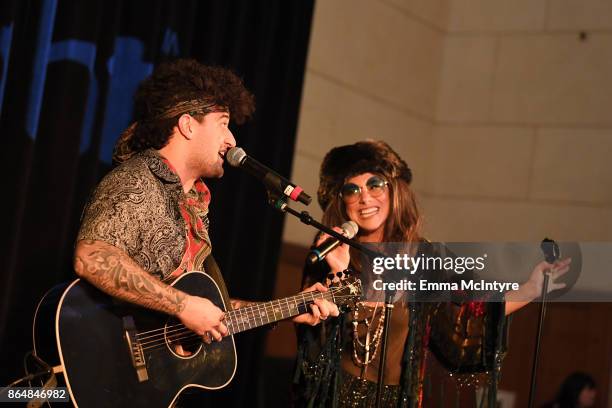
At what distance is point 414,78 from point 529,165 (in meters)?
1.03

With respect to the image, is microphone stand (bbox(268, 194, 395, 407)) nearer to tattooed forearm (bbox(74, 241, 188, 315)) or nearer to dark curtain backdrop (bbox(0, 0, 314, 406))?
tattooed forearm (bbox(74, 241, 188, 315))

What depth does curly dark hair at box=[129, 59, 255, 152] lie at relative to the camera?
115 inches

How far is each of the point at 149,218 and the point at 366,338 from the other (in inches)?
39.7

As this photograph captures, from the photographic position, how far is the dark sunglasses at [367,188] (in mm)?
3453

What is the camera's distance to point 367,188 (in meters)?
3.48

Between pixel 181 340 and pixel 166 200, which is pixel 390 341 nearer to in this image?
pixel 181 340

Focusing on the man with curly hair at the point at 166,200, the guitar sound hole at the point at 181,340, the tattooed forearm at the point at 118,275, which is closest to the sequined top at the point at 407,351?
the man with curly hair at the point at 166,200

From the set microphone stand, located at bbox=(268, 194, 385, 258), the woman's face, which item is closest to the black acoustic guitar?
microphone stand, located at bbox=(268, 194, 385, 258)

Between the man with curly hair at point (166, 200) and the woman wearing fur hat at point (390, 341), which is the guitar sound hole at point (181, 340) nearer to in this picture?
the man with curly hair at point (166, 200)

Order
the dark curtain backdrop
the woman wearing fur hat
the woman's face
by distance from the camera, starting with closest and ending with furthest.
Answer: the woman wearing fur hat < the woman's face < the dark curtain backdrop

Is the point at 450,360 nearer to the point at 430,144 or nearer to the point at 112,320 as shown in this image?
the point at 112,320

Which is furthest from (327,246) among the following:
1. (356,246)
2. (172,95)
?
(172,95)

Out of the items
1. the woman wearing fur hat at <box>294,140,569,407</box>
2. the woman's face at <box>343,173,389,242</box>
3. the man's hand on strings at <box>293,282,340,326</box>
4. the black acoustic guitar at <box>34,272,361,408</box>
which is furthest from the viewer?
the woman's face at <box>343,173,389,242</box>

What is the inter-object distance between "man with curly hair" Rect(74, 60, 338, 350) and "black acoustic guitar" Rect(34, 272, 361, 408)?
0.25 feet
